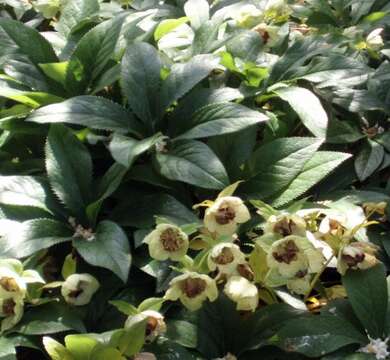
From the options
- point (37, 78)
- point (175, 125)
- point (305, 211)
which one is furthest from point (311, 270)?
point (37, 78)

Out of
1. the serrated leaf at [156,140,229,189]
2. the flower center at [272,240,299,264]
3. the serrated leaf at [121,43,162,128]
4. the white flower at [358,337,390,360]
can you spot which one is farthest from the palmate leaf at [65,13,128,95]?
the white flower at [358,337,390,360]

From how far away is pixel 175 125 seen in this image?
4.40 feet

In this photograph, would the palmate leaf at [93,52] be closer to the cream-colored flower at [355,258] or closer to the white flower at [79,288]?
the white flower at [79,288]

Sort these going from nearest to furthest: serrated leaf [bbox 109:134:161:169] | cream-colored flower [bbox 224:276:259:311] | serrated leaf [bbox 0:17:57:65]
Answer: cream-colored flower [bbox 224:276:259:311]
serrated leaf [bbox 109:134:161:169]
serrated leaf [bbox 0:17:57:65]

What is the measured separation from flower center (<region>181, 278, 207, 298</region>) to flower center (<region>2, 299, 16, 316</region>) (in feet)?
0.95

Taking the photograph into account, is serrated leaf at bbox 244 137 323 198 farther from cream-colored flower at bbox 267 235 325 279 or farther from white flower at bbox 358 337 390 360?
white flower at bbox 358 337 390 360

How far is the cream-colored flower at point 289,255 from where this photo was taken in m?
1.04

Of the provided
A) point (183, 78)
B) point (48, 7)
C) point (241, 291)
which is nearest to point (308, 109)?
point (183, 78)

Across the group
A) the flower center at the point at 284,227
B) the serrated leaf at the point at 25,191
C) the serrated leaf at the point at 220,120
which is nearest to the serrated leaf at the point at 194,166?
the serrated leaf at the point at 220,120

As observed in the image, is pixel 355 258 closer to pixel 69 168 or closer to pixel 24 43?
pixel 69 168

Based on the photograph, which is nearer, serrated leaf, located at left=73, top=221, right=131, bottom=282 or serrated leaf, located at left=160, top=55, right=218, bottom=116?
serrated leaf, located at left=73, top=221, right=131, bottom=282

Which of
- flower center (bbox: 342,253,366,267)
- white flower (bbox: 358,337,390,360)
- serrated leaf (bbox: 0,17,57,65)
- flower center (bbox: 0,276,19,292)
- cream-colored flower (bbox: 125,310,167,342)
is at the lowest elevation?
white flower (bbox: 358,337,390,360)

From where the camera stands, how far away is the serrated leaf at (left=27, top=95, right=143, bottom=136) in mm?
1231

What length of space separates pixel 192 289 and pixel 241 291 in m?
0.08
